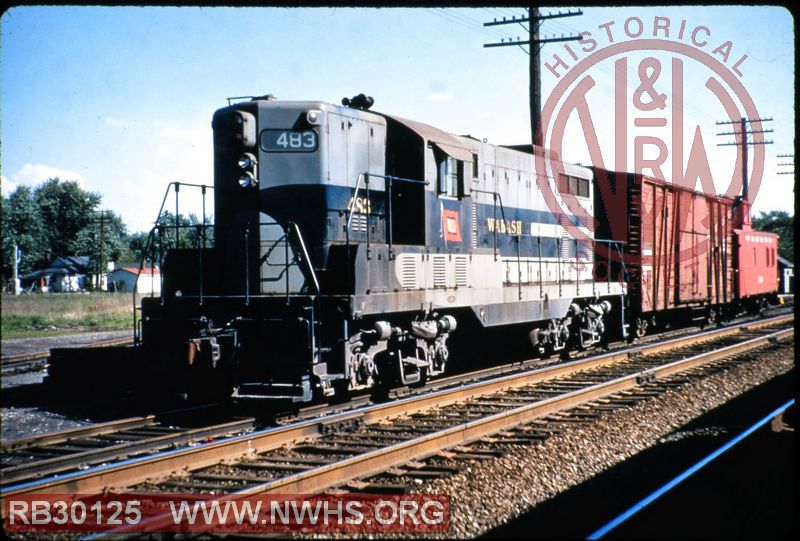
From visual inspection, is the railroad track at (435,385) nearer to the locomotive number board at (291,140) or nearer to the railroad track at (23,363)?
the locomotive number board at (291,140)

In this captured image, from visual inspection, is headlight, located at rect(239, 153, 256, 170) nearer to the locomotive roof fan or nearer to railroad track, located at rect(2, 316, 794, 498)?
the locomotive roof fan

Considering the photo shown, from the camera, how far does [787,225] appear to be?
39.6m

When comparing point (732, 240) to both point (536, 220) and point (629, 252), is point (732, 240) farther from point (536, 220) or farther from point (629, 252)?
point (536, 220)

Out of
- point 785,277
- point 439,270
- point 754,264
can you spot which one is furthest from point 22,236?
point 785,277

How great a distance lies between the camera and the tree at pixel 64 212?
33.2 metres

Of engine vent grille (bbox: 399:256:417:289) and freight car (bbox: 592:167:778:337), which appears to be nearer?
engine vent grille (bbox: 399:256:417:289)

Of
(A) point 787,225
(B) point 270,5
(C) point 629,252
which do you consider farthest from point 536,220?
(A) point 787,225

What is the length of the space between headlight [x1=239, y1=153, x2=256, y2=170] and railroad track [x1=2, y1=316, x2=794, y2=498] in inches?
130

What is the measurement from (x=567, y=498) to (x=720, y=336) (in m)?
14.8

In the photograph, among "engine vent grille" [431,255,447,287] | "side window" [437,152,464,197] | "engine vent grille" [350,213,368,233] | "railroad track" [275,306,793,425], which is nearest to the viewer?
"railroad track" [275,306,793,425]

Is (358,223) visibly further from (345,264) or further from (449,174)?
(449,174)

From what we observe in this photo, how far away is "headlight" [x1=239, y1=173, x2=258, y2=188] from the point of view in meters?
8.45

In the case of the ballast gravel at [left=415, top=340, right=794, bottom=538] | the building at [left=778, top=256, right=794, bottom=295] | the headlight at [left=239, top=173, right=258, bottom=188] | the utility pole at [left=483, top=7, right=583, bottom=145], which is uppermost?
the utility pole at [left=483, top=7, right=583, bottom=145]

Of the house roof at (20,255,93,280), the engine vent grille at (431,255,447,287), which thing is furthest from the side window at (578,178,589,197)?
the house roof at (20,255,93,280)
